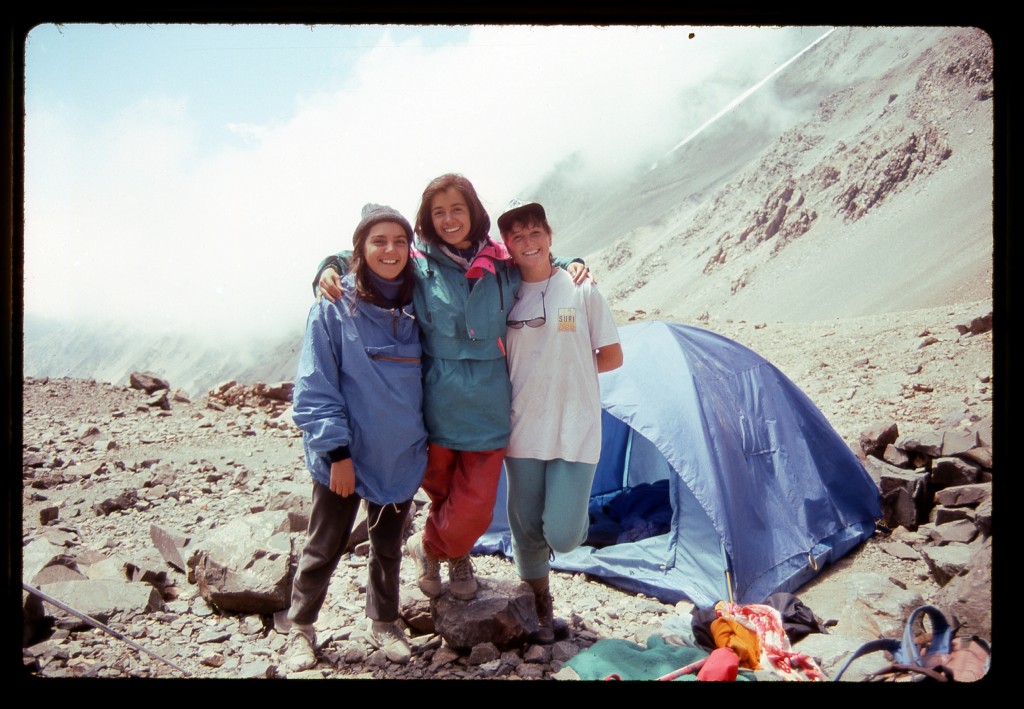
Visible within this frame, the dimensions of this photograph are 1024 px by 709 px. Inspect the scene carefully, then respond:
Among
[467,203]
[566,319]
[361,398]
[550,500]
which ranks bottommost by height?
[550,500]

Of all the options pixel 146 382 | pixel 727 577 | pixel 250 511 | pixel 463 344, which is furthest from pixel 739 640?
pixel 146 382

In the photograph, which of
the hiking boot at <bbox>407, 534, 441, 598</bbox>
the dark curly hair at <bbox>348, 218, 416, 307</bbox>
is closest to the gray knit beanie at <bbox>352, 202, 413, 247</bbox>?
the dark curly hair at <bbox>348, 218, 416, 307</bbox>

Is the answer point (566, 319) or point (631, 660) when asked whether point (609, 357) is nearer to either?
point (566, 319)

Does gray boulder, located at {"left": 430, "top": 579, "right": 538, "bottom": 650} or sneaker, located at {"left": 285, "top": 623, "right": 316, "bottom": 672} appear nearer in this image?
sneaker, located at {"left": 285, "top": 623, "right": 316, "bottom": 672}

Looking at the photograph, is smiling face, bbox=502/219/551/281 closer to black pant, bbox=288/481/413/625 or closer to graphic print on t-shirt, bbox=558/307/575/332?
graphic print on t-shirt, bbox=558/307/575/332

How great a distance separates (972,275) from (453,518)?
23680 mm

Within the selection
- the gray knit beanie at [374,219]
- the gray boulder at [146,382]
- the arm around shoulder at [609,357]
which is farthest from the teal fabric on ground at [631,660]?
the gray boulder at [146,382]

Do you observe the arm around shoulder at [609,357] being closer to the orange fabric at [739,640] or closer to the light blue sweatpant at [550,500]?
the light blue sweatpant at [550,500]

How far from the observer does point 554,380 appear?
2756mm

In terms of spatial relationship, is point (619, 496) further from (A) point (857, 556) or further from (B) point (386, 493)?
(B) point (386, 493)

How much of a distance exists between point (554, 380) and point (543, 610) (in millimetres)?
1188

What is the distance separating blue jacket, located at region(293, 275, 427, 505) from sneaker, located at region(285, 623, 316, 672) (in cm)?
71

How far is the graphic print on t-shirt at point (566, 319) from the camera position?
9.02ft

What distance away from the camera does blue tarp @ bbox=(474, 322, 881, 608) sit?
3.85 metres
